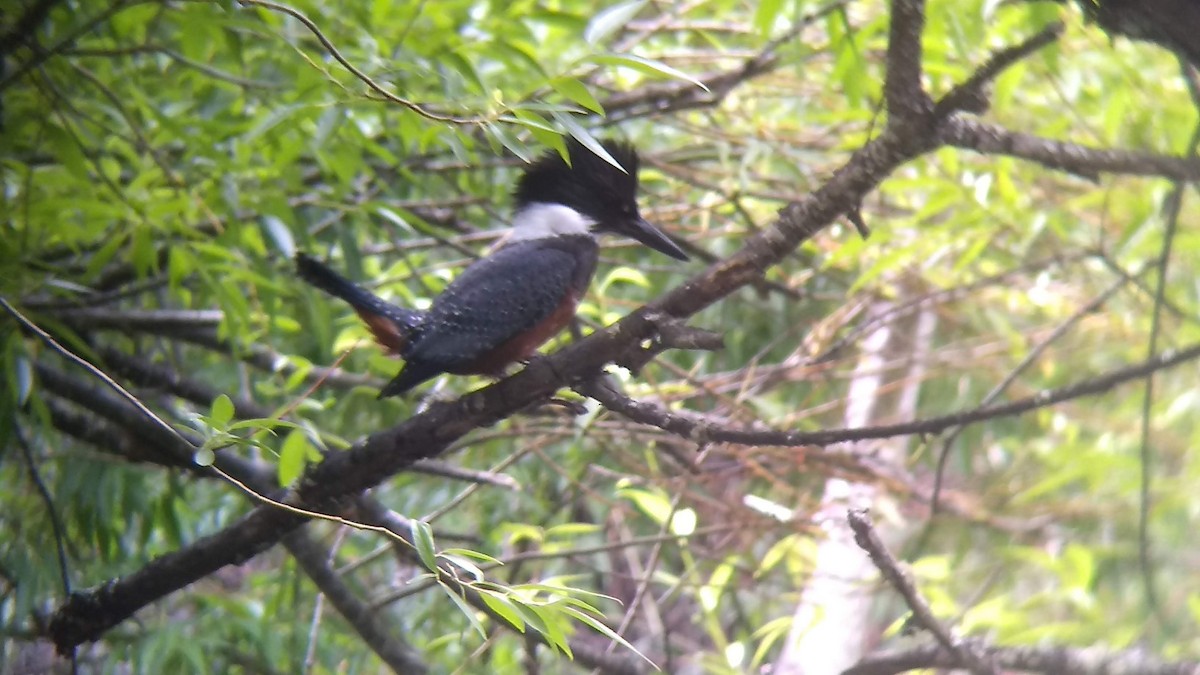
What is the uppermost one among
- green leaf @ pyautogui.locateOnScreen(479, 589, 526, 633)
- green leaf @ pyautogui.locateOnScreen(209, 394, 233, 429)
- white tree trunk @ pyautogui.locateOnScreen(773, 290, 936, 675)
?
Result: green leaf @ pyautogui.locateOnScreen(209, 394, 233, 429)

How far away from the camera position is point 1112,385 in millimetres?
1293

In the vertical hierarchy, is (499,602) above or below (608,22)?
below

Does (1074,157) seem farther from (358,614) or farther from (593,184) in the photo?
(358,614)

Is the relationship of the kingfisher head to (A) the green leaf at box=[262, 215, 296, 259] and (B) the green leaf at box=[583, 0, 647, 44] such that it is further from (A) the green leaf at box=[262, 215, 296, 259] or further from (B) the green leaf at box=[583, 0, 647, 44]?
(B) the green leaf at box=[583, 0, 647, 44]

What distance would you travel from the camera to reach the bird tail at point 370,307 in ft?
5.75

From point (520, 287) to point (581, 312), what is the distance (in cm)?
67

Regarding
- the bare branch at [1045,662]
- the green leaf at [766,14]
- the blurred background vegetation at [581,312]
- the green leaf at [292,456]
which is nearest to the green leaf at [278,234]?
the blurred background vegetation at [581,312]

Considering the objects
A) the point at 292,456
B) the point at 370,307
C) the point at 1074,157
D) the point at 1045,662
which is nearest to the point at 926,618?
the point at 1045,662

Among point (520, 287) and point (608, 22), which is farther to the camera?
point (520, 287)

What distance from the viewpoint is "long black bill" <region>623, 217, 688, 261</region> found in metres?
1.97

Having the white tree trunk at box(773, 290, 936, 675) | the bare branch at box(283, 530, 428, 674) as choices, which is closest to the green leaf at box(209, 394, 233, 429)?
the bare branch at box(283, 530, 428, 674)

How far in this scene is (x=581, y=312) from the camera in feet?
8.09

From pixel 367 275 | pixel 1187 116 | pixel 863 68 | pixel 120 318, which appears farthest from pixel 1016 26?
pixel 120 318

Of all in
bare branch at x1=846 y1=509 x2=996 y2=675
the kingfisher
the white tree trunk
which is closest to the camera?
bare branch at x1=846 y1=509 x2=996 y2=675
